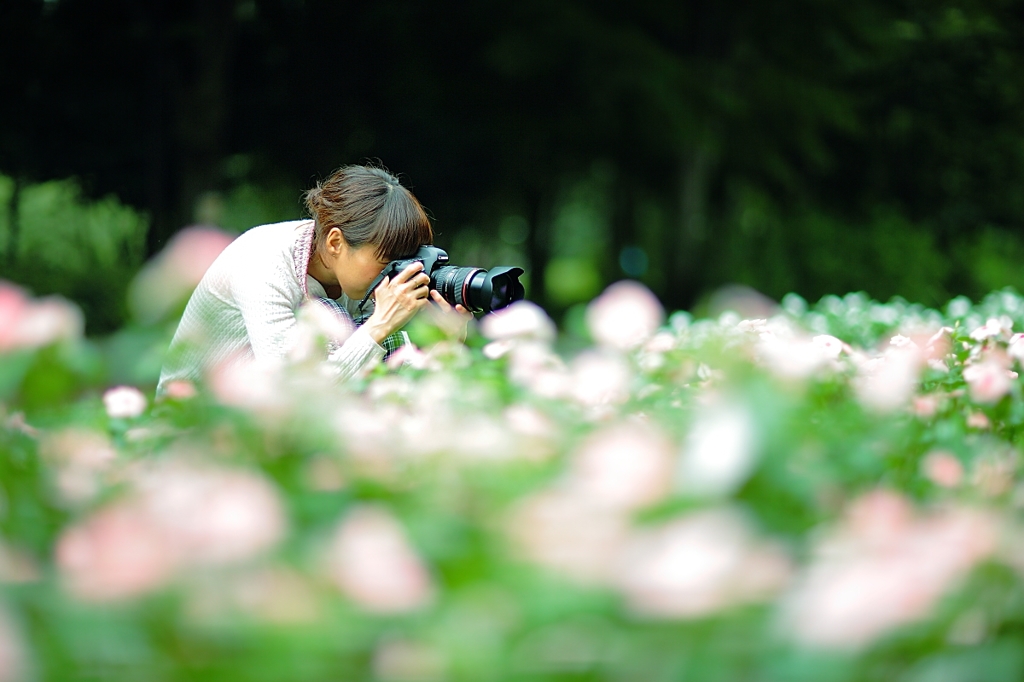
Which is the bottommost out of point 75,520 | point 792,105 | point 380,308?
point 75,520

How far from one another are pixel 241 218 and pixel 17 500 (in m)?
10.2

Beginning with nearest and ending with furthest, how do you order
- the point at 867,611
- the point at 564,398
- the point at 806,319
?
the point at 867,611 → the point at 564,398 → the point at 806,319

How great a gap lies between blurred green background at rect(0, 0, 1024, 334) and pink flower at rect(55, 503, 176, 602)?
590cm

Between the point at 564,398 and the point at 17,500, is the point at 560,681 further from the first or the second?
the point at 564,398

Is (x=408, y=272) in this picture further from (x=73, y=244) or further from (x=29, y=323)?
(x=73, y=244)

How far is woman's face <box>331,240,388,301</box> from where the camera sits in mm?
2609

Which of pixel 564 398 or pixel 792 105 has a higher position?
pixel 792 105

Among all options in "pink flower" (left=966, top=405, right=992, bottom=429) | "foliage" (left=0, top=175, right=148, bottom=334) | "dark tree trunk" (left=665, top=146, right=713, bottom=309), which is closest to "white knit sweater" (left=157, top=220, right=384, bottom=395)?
"pink flower" (left=966, top=405, right=992, bottom=429)

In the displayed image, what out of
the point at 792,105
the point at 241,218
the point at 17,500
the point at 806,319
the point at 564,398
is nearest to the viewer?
the point at 17,500

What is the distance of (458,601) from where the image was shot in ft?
2.88

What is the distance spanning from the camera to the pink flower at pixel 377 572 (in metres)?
0.85

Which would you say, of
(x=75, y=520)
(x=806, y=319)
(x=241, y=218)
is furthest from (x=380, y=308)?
(x=241, y=218)

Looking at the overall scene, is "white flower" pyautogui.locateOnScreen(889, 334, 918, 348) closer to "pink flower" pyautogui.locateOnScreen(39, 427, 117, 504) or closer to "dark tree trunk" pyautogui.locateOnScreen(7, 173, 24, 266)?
"pink flower" pyautogui.locateOnScreen(39, 427, 117, 504)

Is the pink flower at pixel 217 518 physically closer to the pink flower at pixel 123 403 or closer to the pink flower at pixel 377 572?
the pink flower at pixel 377 572
